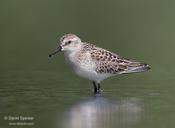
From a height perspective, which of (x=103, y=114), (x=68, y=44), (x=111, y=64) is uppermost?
(x=68, y=44)

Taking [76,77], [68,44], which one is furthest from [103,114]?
[76,77]

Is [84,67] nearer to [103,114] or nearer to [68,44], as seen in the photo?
[68,44]

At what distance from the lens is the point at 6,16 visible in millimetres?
28094

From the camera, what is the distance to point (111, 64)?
61.6 ft

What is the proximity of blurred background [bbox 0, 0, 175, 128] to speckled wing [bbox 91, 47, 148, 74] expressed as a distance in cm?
37

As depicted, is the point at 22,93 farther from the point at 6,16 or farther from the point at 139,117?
the point at 6,16

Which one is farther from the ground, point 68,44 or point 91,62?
point 68,44

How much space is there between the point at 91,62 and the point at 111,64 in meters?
0.51

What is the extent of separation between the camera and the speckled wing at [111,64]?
18594 millimetres

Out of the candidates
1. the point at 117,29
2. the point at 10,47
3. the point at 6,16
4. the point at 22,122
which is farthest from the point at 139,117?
the point at 6,16

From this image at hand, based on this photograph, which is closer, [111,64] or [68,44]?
[68,44]

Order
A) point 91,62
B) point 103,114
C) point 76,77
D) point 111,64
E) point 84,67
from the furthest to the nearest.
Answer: point 76,77 < point 111,64 < point 91,62 < point 84,67 < point 103,114

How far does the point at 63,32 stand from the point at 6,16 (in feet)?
9.41

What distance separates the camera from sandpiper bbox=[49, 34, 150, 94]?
1833 cm
